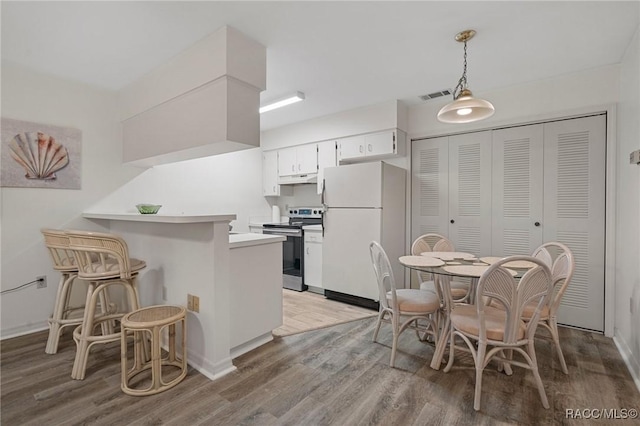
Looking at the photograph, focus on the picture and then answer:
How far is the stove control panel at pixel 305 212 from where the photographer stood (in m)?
4.75

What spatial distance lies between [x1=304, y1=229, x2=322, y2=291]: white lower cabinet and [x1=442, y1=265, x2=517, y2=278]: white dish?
2.12 m

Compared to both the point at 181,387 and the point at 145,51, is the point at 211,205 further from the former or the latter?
the point at 181,387

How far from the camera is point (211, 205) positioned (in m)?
4.33

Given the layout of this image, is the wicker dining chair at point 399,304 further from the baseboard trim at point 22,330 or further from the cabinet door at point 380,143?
the baseboard trim at point 22,330

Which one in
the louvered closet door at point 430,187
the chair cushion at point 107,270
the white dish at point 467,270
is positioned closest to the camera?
the white dish at point 467,270

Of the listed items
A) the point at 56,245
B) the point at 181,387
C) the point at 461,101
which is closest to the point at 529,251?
the point at 461,101

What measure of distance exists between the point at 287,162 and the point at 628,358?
4.18 metres

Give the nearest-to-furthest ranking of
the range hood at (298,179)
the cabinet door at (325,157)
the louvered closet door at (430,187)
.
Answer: the louvered closet door at (430,187) < the cabinet door at (325,157) < the range hood at (298,179)

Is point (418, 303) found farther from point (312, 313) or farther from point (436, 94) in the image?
point (436, 94)

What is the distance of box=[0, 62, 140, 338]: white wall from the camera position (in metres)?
2.74

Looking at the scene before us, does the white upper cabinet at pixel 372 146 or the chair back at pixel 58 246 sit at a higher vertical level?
the white upper cabinet at pixel 372 146

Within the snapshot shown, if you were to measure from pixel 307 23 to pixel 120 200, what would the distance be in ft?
8.89

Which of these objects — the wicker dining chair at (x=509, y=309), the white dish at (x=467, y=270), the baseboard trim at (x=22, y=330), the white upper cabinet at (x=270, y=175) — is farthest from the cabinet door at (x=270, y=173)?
the wicker dining chair at (x=509, y=309)

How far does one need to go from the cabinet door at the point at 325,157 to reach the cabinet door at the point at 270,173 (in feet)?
2.95
